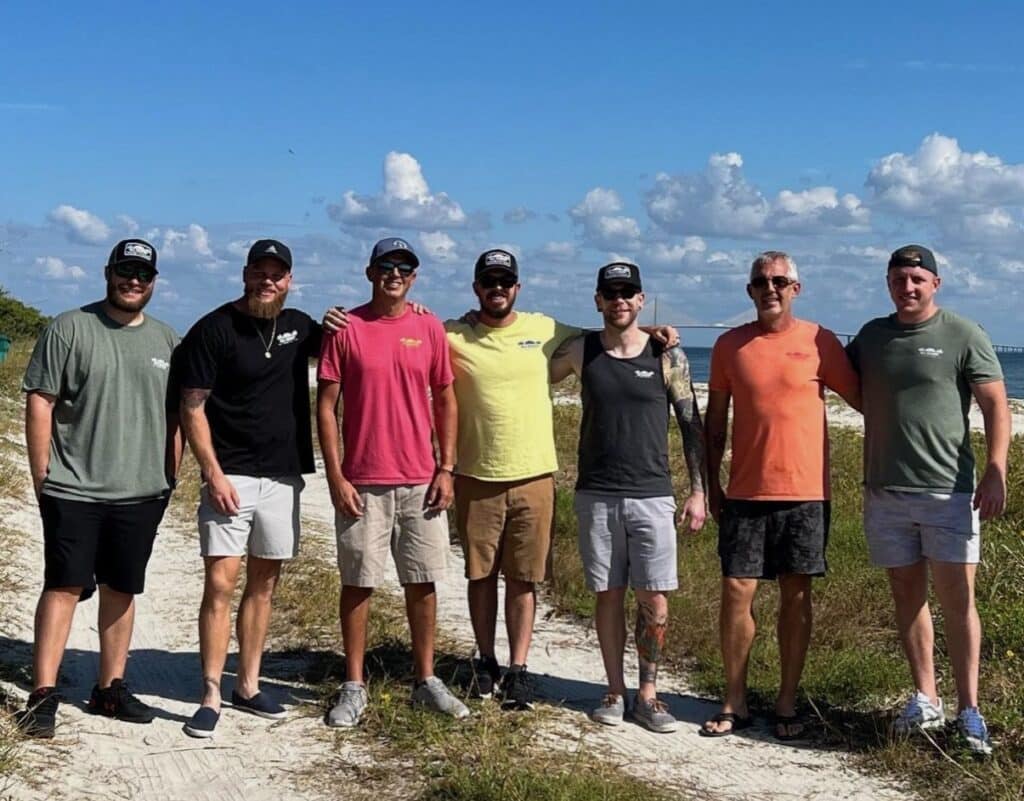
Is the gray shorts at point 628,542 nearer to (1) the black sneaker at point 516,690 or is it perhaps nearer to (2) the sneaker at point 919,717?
(1) the black sneaker at point 516,690

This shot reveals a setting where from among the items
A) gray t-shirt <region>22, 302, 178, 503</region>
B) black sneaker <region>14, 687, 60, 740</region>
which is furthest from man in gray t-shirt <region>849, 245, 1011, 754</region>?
black sneaker <region>14, 687, 60, 740</region>

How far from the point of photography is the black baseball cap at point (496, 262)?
5.89 metres

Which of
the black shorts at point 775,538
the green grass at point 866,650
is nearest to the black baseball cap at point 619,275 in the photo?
the black shorts at point 775,538

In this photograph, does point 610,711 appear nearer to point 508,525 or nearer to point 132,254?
point 508,525

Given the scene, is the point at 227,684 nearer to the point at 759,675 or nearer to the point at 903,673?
the point at 759,675

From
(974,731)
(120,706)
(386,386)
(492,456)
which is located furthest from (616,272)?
(120,706)

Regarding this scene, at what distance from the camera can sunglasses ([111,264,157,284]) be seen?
5520mm

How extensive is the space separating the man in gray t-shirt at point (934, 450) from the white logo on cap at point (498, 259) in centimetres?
182

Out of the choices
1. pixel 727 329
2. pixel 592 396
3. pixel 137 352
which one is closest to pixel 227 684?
pixel 137 352

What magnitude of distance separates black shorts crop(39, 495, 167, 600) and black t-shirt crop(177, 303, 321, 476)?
0.49 m

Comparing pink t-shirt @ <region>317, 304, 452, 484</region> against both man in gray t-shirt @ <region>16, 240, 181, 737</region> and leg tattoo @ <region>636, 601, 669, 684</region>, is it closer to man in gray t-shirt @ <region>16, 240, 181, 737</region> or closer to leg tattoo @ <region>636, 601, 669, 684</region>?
man in gray t-shirt @ <region>16, 240, 181, 737</region>

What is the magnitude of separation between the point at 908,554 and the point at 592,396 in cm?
Answer: 167

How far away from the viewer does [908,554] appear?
5543 mm

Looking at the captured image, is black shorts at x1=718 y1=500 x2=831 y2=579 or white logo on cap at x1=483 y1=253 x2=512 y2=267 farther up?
white logo on cap at x1=483 y1=253 x2=512 y2=267
